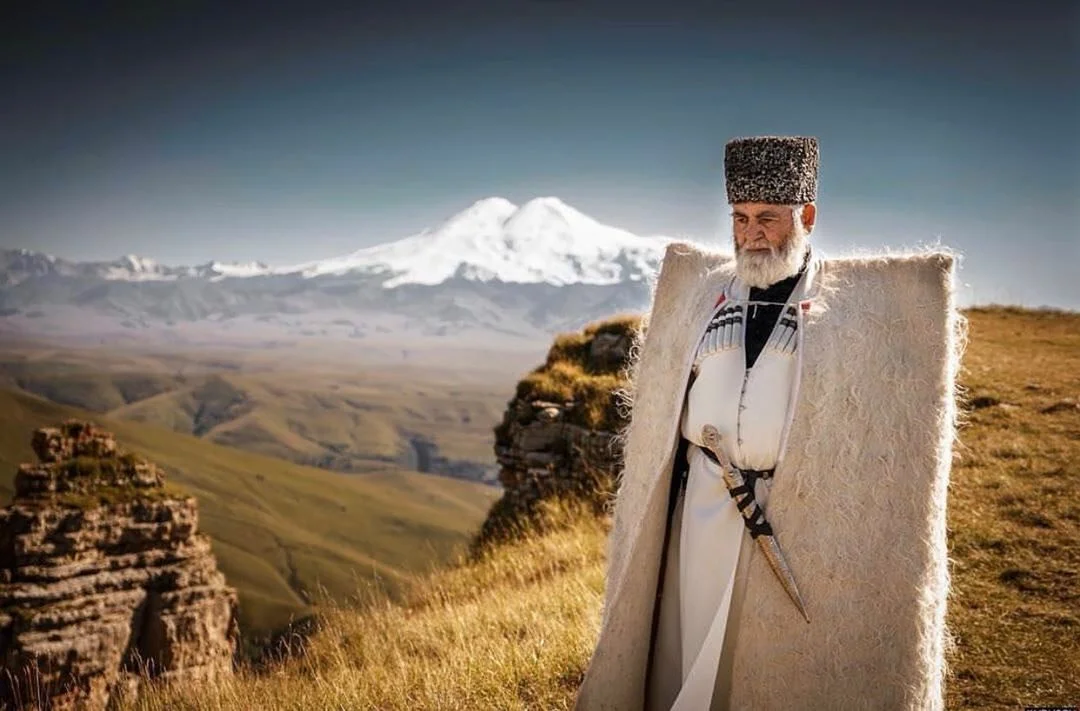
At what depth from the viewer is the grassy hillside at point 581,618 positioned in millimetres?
4742

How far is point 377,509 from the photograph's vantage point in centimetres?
17562

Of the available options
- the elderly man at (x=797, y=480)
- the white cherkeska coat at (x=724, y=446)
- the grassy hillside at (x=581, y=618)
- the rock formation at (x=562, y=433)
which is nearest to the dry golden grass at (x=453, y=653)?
the grassy hillside at (x=581, y=618)

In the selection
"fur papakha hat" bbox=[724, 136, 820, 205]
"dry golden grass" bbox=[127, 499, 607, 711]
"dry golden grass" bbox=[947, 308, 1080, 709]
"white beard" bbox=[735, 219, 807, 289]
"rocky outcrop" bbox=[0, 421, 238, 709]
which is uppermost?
"fur papakha hat" bbox=[724, 136, 820, 205]

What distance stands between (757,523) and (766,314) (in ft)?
3.03

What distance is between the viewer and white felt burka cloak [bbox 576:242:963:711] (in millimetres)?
2982

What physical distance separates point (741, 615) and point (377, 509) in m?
180

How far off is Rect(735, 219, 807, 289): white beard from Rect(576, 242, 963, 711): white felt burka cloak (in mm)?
183

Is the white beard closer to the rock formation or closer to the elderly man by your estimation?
the elderly man

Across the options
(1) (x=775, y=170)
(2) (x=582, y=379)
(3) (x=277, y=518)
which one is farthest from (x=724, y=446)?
(3) (x=277, y=518)

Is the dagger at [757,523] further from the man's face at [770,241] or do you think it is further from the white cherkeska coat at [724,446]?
the man's face at [770,241]

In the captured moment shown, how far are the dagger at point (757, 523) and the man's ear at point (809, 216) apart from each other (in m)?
0.99

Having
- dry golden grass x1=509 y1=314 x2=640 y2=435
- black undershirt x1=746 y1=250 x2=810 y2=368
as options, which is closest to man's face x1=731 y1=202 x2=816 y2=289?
black undershirt x1=746 y1=250 x2=810 y2=368

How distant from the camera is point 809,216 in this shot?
129 inches

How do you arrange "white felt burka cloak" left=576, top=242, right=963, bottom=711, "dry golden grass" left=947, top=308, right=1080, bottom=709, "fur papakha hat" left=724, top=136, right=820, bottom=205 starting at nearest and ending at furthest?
1. "white felt burka cloak" left=576, top=242, right=963, bottom=711
2. "fur papakha hat" left=724, top=136, right=820, bottom=205
3. "dry golden grass" left=947, top=308, right=1080, bottom=709
